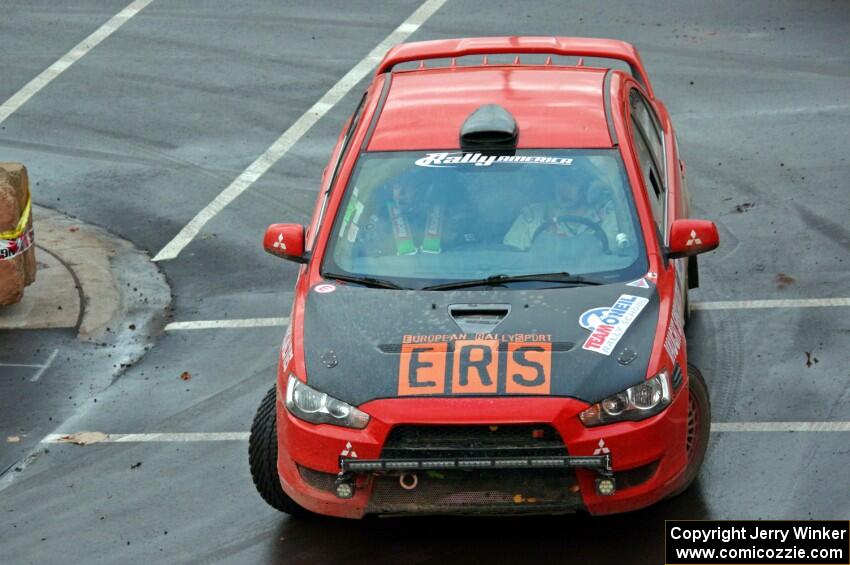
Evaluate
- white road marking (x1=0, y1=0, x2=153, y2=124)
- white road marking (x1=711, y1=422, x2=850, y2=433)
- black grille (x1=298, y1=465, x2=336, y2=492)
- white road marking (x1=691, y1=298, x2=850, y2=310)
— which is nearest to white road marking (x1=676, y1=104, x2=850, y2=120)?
white road marking (x1=691, y1=298, x2=850, y2=310)

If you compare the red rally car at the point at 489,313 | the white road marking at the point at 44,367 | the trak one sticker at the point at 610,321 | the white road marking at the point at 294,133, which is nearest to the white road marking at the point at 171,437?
the white road marking at the point at 44,367

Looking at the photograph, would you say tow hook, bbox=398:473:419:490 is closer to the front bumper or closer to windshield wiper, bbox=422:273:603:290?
the front bumper

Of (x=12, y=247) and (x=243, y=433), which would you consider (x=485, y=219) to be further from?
(x=12, y=247)


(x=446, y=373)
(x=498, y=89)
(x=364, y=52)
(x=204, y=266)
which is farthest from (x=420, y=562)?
(x=364, y=52)

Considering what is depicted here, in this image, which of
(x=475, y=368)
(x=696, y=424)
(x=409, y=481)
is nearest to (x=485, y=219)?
(x=475, y=368)

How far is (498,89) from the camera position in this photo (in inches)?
364

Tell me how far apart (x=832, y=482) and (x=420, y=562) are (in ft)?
7.61

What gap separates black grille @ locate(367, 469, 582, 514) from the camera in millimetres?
7223

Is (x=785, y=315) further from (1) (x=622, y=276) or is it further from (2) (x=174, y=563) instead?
(2) (x=174, y=563)

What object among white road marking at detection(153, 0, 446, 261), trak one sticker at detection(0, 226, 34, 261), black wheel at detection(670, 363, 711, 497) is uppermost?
black wheel at detection(670, 363, 711, 497)

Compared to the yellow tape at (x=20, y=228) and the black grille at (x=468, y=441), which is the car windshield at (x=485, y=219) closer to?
the black grille at (x=468, y=441)

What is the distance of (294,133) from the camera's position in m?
15.3

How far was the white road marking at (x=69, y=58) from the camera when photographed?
1670 cm

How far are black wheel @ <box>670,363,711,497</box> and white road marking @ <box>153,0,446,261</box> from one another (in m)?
5.92
